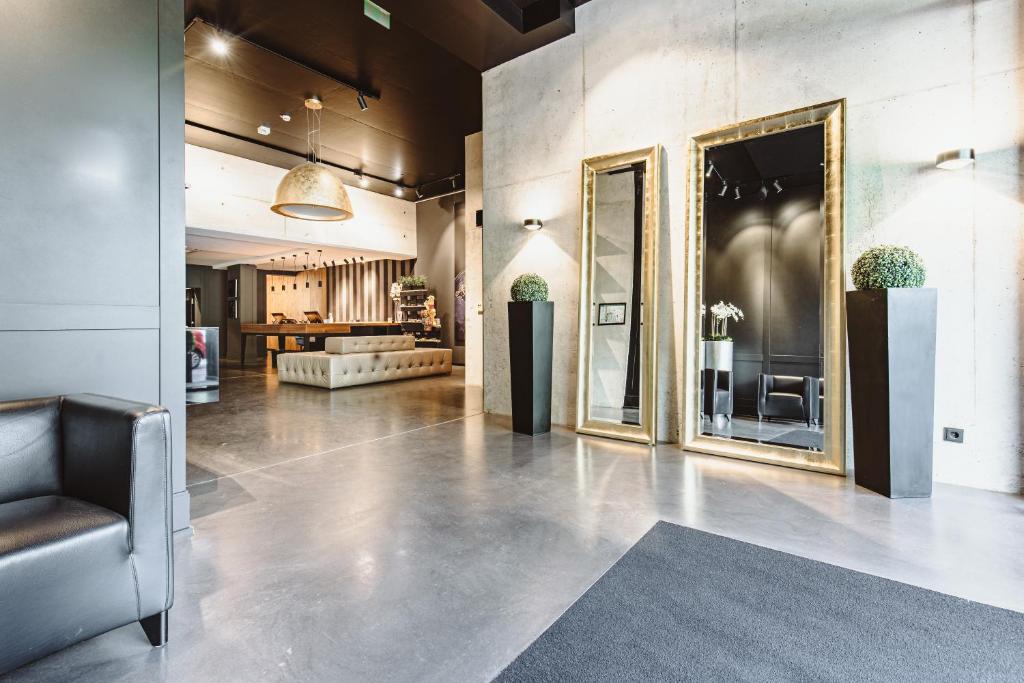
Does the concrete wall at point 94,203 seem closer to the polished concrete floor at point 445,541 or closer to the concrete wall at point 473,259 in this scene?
the polished concrete floor at point 445,541

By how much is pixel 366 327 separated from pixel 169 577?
373 inches

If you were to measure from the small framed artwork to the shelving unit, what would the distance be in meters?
7.81

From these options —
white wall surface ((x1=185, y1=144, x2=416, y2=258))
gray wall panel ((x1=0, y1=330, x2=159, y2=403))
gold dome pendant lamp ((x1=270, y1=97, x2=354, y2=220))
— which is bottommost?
gray wall panel ((x1=0, y1=330, x2=159, y2=403))

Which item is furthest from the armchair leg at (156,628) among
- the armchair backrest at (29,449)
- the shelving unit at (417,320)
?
the shelving unit at (417,320)

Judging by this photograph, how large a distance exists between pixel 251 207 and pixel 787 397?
905cm

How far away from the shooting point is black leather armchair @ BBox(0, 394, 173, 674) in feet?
4.33

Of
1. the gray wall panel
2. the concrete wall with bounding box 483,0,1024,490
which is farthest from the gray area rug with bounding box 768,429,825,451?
the gray wall panel

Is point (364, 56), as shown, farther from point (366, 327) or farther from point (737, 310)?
point (366, 327)

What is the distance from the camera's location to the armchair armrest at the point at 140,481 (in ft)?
5.01

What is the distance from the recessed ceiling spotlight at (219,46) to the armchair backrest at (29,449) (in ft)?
16.4

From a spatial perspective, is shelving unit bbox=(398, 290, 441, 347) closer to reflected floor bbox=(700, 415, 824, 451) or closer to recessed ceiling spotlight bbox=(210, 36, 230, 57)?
recessed ceiling spotlight bbox=(210, 36, 230, 57)

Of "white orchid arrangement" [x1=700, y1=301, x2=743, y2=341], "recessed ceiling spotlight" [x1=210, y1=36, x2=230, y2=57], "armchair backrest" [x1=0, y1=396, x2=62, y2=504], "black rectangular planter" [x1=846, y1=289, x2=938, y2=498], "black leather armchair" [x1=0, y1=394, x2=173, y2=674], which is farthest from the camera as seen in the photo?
"recessed ceiling spotlight" [x1=210, y1=36, x2=230, y2=57]

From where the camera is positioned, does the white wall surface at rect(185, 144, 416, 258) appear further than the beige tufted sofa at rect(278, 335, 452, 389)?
Yes

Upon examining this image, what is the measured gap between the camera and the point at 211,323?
619 inches
